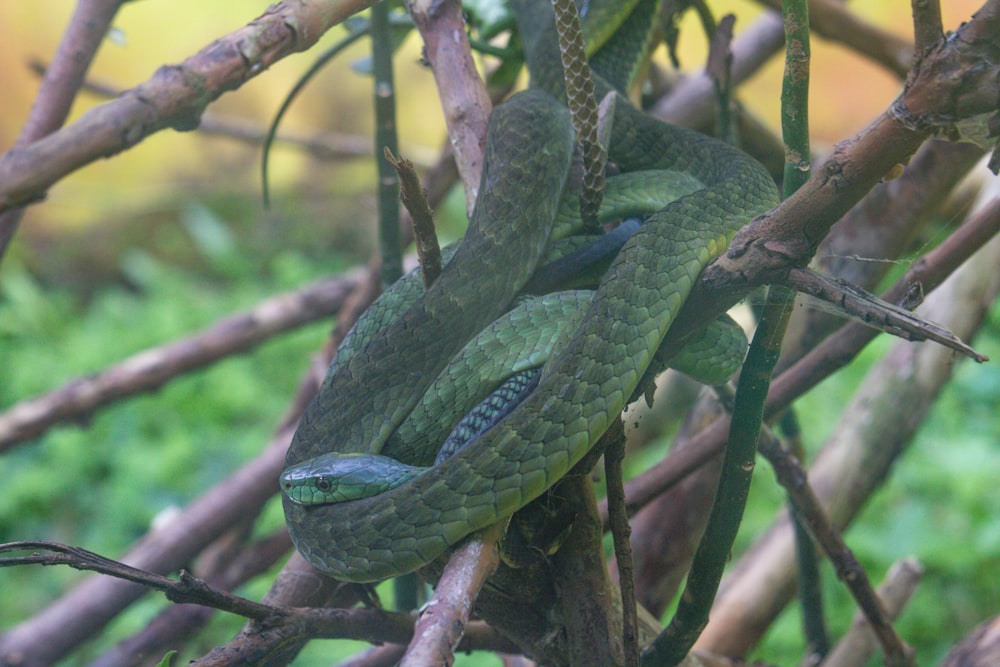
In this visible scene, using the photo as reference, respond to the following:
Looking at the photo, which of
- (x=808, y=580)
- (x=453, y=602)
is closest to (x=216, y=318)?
(x=808, y=580)

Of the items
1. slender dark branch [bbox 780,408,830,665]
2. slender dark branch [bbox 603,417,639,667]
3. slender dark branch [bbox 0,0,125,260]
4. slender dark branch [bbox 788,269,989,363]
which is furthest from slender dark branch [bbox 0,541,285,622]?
slender dark branch [bbox 780,408,830,665]

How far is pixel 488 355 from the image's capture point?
140cm

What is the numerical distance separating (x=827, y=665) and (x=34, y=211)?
818 centimetres

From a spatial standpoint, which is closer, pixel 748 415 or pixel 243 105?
pixel 748 415

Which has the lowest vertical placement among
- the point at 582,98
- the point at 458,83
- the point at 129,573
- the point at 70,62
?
the point at 129,573

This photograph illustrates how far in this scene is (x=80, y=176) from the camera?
8211 millimetres

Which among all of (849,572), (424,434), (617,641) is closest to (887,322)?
(617,641)

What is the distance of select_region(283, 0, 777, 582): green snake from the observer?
114cm

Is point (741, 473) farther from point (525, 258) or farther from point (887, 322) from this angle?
point (525, 258)

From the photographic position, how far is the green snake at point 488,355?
1.14 meters

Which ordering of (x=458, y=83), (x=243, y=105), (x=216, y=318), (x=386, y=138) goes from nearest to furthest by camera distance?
1. (x=458, y=83)
2. (x=386, y=138)
3. (x=216, y=318)
4. (x=243, y=105)

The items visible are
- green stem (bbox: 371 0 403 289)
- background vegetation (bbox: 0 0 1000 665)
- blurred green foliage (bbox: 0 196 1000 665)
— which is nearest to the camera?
green stem (bbox: 371 0 403 289)

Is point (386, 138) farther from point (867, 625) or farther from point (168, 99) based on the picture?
point (867, 625)

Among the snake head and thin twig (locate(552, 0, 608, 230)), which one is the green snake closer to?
the snake head
